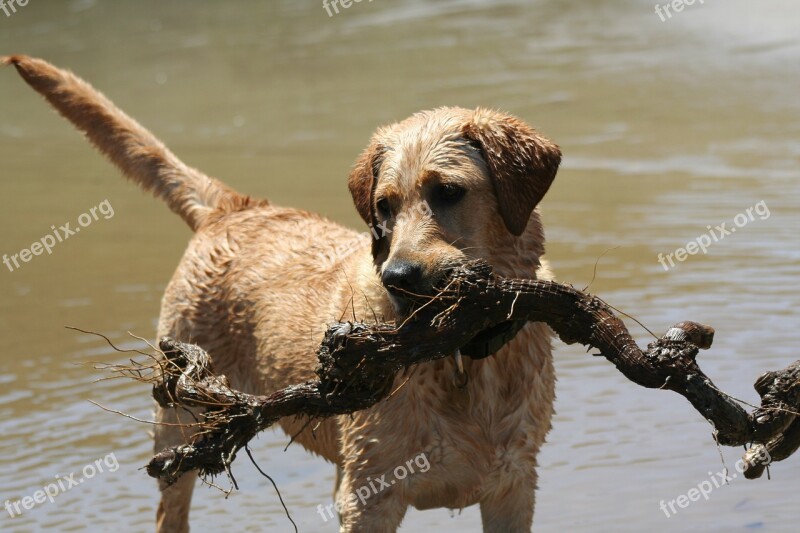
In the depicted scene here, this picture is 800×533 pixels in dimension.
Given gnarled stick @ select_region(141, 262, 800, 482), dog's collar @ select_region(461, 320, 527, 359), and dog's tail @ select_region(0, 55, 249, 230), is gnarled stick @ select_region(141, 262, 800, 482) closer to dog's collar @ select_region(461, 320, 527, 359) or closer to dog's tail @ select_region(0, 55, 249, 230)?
dog's collar @ select_region(461, 320, 527, 359)

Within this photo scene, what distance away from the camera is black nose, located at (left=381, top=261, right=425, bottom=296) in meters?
4.18

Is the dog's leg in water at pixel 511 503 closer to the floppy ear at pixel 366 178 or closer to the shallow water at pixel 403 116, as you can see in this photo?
the shallow water at pixel 403 116

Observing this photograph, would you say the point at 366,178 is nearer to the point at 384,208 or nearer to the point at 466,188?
the point at 384,208

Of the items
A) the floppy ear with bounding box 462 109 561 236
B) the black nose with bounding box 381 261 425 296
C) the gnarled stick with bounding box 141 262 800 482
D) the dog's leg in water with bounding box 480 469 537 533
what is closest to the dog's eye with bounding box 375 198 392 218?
the floppy ear with bounding box 462 109 561 236

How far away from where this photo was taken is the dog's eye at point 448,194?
181 inches

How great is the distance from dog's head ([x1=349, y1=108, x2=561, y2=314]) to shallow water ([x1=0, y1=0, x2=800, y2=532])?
6.16 ft

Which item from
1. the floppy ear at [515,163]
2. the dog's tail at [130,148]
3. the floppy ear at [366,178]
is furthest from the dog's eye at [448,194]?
the dog's tail at [130,148]

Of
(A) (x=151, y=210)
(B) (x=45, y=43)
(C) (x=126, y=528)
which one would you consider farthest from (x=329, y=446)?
(B) (x=45, y=43)

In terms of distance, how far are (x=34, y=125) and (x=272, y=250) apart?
1139cm

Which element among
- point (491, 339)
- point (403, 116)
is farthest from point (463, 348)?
point (403, 116)

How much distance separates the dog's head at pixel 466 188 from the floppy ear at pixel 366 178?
64mm

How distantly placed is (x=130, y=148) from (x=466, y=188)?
2.73 meters

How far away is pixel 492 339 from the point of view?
15.0 feet

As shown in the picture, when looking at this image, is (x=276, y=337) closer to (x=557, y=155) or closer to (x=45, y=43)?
(x=557, y=155)
